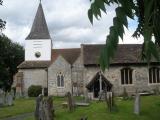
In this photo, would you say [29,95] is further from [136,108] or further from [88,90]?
[136,108]

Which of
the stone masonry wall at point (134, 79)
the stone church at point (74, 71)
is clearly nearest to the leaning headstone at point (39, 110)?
the stone church at point (74, 71)

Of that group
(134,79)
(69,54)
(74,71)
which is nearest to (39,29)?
(69,54)

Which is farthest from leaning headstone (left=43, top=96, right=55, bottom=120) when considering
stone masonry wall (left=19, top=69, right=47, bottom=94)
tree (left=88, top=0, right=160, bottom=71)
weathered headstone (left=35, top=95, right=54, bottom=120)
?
stone masonry wall (left=19, top=69, right=47, bottom=94)

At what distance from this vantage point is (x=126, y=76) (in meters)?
52.9

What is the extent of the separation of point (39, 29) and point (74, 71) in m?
14.5

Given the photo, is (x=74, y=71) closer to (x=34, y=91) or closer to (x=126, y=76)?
(x=34, y=91)

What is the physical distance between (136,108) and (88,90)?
86.2 feet

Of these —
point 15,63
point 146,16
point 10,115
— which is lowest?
point 10,115

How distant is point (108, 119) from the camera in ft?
74.4

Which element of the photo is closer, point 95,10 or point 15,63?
point 95,10

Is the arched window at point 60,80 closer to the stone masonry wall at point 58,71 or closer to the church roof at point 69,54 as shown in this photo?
the stone masonry wall at point 58,71

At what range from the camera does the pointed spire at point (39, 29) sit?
225ft

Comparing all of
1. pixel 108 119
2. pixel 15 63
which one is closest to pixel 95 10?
pixel 108 119

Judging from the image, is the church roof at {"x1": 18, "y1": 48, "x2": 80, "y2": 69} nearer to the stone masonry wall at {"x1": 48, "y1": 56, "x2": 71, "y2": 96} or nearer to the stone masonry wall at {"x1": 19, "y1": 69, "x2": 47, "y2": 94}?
the stone masonry wall at {"x1": 19, "y1": 69, "x2": 47, "y2": 94}
